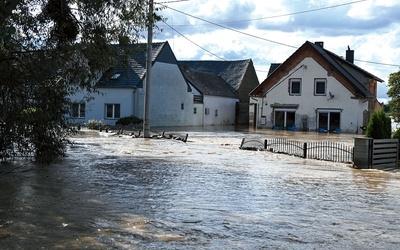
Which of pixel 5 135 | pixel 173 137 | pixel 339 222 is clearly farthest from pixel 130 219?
pixel 173 137

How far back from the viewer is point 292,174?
16109 millimetres

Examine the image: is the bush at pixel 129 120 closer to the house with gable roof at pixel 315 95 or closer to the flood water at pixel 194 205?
the house with gable roof at pixel 315 95

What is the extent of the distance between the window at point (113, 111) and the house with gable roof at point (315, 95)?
46.3ft

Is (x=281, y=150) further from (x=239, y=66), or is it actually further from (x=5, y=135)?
(x=239, y=66)

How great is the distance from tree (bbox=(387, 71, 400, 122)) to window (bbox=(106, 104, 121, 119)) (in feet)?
85.2

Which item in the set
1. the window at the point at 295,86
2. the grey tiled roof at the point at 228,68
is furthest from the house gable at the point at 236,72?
the window at the point at 295,86

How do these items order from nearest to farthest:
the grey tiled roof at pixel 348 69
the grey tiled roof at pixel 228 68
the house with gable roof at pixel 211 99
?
the grey tiled roof at pixel 348 69 → the house with gable roof at pixel 211 99 → the grey tiled roof at pixel 228 68

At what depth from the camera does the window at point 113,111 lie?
1789 inches

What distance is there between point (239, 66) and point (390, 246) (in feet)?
195

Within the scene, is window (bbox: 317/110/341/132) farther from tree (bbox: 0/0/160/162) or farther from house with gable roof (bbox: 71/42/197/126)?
tree (bbox: 0/0/160/162)

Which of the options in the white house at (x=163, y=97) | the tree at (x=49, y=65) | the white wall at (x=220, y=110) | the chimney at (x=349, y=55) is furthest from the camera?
the chimney at (x=349, y=55)

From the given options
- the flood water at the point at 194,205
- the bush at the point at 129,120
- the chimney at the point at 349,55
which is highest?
the chimney at the point at 349,55

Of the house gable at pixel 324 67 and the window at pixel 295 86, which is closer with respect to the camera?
the house gable at pixel 324 67

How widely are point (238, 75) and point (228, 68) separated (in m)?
2.53
